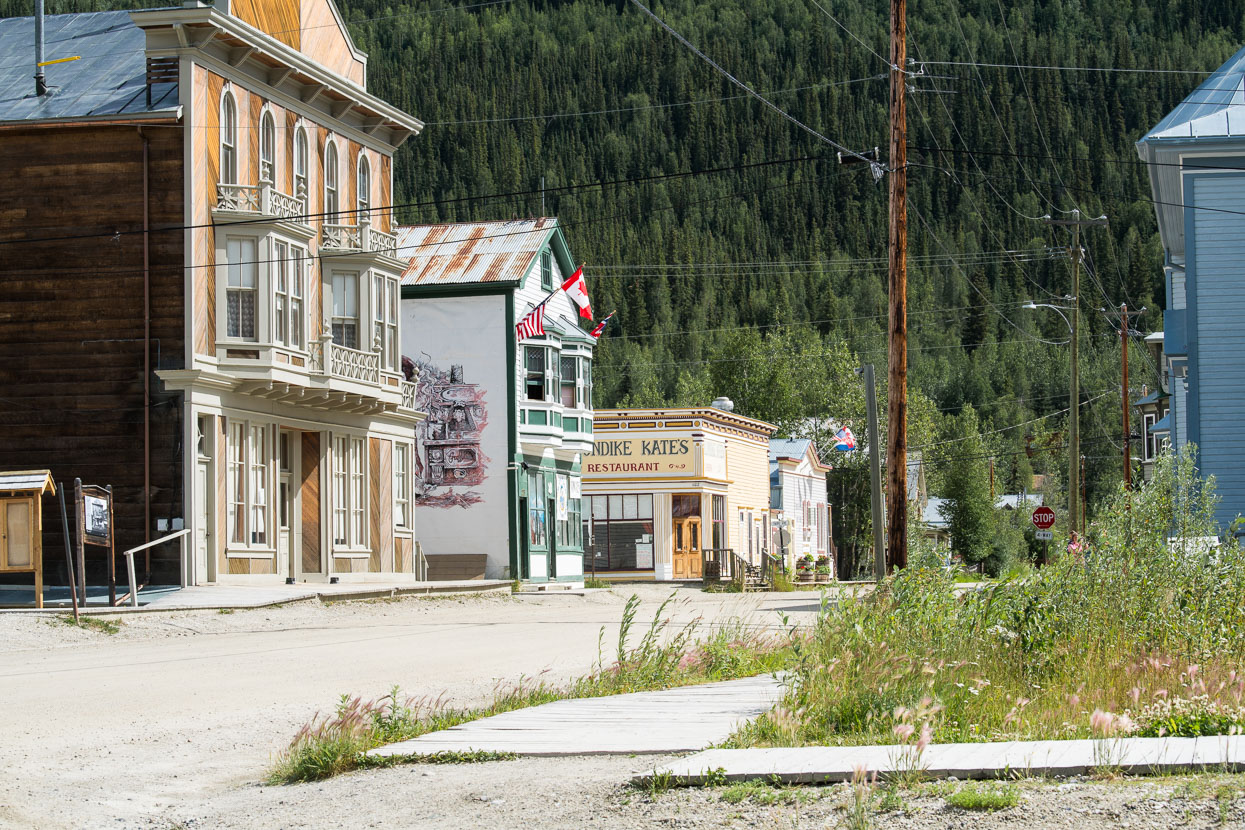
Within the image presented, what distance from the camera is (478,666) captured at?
653 inches

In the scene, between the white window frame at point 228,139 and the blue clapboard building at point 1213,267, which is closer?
the white window frame at point 228,139

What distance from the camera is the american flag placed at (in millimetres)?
43844

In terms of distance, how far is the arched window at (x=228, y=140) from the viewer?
29844 mm

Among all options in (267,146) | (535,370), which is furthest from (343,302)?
(535,370)

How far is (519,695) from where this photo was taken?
12.5m

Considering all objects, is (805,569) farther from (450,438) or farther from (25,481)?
(25,481)

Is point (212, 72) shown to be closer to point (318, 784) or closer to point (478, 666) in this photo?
point (478, 666)

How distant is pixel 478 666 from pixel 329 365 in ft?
55.4

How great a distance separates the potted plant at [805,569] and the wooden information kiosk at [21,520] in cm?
3442

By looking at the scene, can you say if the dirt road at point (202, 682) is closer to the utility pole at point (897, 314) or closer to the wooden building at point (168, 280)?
the utility pole at point (897, 314)

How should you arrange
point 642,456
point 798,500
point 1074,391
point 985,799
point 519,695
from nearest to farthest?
point 985,799 → point 519,695 → point 1074,391 → point 642,456 → point 798,500

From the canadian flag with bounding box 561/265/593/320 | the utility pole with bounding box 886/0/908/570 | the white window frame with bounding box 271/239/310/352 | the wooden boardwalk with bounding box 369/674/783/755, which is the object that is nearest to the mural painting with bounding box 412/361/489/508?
the canadian flag with bounding box 561/265/593/320

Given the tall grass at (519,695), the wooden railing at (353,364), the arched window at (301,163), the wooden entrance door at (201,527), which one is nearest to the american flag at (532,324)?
the wooden railing at (353,364)

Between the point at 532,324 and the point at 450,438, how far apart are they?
4155mm
